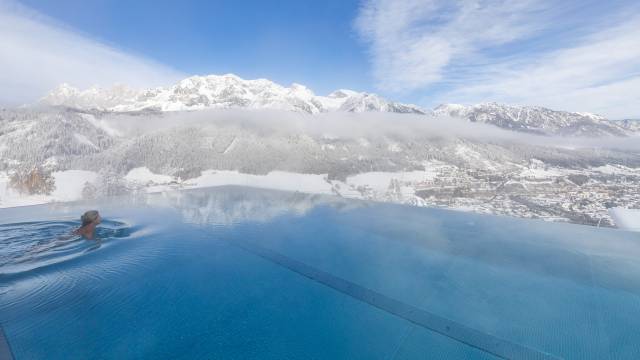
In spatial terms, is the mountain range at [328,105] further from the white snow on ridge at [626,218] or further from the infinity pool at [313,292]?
the infinity pool at [313,292]

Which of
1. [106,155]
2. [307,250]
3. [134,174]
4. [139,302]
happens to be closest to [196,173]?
[134,174]

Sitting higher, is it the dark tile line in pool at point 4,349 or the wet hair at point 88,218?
the wet hair at point 88,218

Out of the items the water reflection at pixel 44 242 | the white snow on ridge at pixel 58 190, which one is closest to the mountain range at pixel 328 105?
the white snow on ridge at pixel 58 190

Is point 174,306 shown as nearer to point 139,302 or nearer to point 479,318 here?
point 139,302

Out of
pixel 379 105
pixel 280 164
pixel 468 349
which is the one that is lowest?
pixel 468 349

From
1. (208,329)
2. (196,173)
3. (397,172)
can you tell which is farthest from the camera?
(397,172)

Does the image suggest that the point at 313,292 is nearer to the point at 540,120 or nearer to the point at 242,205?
the point at 242,205
